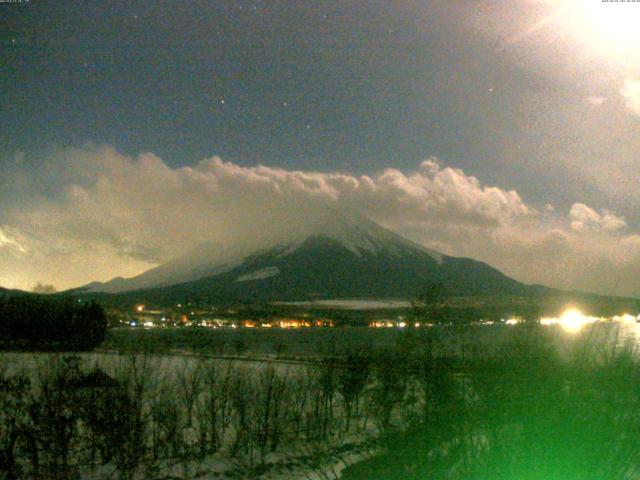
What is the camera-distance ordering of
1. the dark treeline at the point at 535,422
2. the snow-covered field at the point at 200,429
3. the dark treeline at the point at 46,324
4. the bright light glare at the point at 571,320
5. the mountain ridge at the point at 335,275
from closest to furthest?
the dark treeline at the point at 535,422 → the bright light glare at the point at 571,320 → the snow-covered field at the point at 200,429 → the dark treeline at the point at 46,324 → the mountain ridge at the point at 335,275

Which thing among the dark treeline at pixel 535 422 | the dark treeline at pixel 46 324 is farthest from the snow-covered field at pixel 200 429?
the dark treeline at pixel 46 324

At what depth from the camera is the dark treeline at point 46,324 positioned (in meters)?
41.2

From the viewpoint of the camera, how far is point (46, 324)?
42.3 metres

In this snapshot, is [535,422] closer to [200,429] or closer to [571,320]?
[571,320]

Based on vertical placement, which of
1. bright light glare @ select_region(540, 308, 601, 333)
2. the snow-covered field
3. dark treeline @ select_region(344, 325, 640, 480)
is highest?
bright light glare @ select_region(540, 308, 601, 333)

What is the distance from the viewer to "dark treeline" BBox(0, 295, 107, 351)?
1624 inches

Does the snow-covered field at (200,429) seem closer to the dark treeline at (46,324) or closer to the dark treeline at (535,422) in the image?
the dark treeline at (535,422)

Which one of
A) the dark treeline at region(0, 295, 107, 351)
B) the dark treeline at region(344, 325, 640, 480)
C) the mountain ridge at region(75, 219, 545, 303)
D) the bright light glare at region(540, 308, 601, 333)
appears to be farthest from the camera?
the mountain ridge at region(75, 219, 545, 303)

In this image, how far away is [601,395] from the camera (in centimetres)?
438

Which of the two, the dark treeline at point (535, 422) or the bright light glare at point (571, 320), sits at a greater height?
the bright light glare at point (571, 320)

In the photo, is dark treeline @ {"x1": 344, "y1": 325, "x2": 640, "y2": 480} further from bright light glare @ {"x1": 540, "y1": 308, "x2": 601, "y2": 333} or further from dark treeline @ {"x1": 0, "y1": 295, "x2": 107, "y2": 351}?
dark treeline @ {"x1": 0, "y1": 295, "x2": 107, "y2": 351}

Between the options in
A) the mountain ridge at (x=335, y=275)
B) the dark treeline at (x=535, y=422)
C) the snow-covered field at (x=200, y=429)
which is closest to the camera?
the dark treeline at (x=535, y=422)

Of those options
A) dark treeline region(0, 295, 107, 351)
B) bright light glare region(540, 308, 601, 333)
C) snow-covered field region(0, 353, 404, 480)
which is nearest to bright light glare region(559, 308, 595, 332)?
bright light glare region(540, 308, 601, 333)

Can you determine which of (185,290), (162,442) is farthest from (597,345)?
(185,290)
